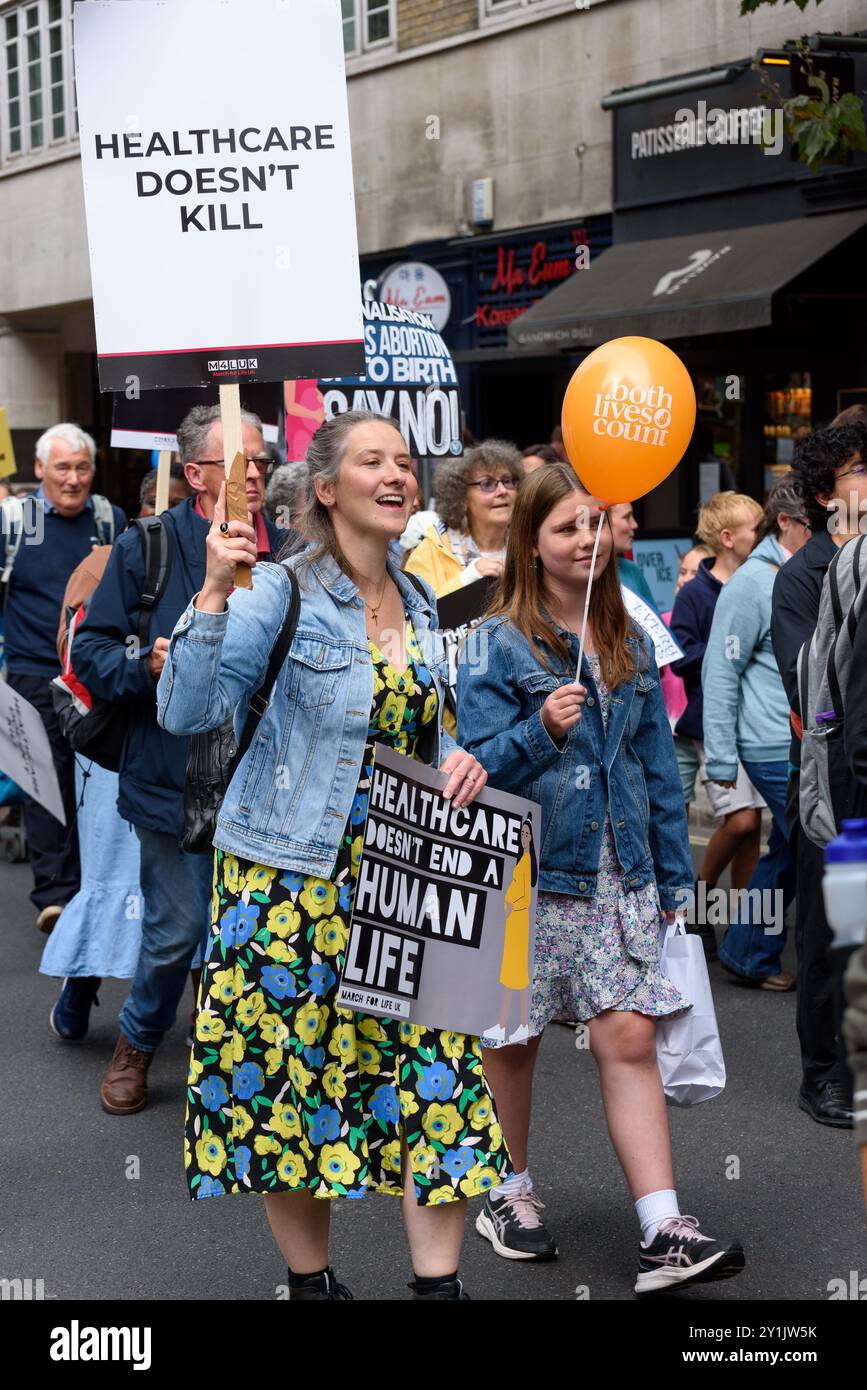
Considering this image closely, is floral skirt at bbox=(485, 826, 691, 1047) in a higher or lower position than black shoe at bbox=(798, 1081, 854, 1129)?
higher

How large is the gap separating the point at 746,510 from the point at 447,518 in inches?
51.4

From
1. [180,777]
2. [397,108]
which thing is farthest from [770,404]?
[180,777]

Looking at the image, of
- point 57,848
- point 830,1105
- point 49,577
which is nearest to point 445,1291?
point 830,1105

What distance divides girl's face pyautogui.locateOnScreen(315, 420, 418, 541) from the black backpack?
A: 1625 mm

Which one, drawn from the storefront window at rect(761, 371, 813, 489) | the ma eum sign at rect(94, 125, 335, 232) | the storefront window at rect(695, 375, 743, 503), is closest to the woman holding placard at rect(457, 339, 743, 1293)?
the ma eum sign at rect(94, 125, 335, 232)

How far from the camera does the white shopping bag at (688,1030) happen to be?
432 cm

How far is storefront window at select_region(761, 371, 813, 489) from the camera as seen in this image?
44.5 ft

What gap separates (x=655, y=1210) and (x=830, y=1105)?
149 centimetres

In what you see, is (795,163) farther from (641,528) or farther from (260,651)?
(260,651)

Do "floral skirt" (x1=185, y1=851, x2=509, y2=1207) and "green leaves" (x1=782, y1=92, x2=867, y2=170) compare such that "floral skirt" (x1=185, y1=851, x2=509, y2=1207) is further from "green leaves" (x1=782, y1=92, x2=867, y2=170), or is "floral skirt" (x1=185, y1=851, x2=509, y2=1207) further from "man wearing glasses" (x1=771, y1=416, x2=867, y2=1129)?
"green leaves" (x1=782, y1=92, x2=867, y2=170)

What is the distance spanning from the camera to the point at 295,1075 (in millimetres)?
3680

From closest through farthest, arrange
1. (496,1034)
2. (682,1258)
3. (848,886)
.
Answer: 1. (848,886)
2. (496,1034)
3. (682,1258)

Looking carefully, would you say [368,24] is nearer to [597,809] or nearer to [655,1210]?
[597,809]

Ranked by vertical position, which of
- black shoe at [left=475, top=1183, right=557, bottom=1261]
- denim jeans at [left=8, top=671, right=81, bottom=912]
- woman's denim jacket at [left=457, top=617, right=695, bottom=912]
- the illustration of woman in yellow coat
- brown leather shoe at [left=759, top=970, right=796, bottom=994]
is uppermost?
woman's denim jacket at [left=457, top=617, right=695, bottom=912]
